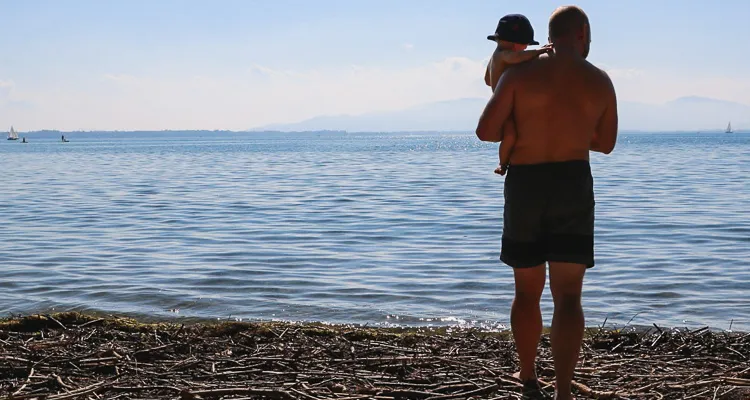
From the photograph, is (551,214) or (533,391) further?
(533,391)

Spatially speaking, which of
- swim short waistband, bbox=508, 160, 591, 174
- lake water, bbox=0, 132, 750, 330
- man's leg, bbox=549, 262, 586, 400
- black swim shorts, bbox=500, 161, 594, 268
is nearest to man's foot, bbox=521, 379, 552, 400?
man's leg, bbox=549, 262, 586, 400

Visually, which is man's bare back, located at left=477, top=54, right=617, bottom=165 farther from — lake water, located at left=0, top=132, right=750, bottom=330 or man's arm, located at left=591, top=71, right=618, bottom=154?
lake water, located at left=0, top=132, right=750, bottom=330

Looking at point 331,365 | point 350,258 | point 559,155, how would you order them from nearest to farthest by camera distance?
point 559,155 < point 331,365 < point 350,258

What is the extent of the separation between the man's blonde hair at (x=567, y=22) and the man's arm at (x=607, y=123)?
29 cm

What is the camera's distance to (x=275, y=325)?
26.0 feet

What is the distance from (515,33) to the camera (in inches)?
193

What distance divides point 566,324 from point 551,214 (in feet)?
1.92

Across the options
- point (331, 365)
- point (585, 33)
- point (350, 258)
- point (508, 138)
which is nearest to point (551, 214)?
point (508, 138)

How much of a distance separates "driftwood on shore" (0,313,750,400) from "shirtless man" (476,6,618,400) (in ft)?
2.31

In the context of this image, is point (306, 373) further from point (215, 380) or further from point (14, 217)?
point (14, 217)

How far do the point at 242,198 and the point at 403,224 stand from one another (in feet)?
30.4

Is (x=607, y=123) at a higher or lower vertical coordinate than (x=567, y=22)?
lower

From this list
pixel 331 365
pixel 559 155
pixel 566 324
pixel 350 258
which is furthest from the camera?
pixel 350 258

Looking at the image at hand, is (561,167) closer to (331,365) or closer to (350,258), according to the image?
(331,365)
